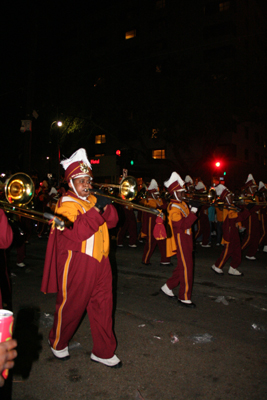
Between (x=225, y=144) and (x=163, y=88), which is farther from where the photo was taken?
(x=225, y=144)

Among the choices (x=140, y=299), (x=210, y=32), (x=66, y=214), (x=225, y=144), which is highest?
(x=210, y=32)

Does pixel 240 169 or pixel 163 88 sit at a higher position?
pixel 163 88

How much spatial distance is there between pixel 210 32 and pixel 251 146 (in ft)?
42.4

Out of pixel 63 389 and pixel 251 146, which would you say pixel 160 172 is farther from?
pixel 63 389

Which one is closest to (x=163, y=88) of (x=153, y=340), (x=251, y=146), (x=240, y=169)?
(x=240, y=169)

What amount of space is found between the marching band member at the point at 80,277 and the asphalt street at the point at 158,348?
0.26 m

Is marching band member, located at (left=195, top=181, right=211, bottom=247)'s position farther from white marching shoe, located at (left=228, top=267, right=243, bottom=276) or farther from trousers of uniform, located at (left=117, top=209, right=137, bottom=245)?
white marching shoe, located at (left=228, top=267, right=243, bottom=276)

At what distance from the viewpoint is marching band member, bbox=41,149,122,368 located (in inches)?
127

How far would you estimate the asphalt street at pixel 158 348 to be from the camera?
297 cm

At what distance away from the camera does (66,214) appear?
3244 millimetres

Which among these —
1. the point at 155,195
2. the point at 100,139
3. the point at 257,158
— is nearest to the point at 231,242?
the point at 155,195

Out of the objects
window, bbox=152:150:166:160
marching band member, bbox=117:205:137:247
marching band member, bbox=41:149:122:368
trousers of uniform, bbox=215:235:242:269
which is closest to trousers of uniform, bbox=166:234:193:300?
marching band member, bbox=41:149:122:368

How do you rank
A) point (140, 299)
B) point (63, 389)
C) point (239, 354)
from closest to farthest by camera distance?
1. point (63, 389)
2. point (239, 354)
3. point (140, 299)

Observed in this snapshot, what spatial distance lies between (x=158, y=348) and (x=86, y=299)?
3.85 ft
